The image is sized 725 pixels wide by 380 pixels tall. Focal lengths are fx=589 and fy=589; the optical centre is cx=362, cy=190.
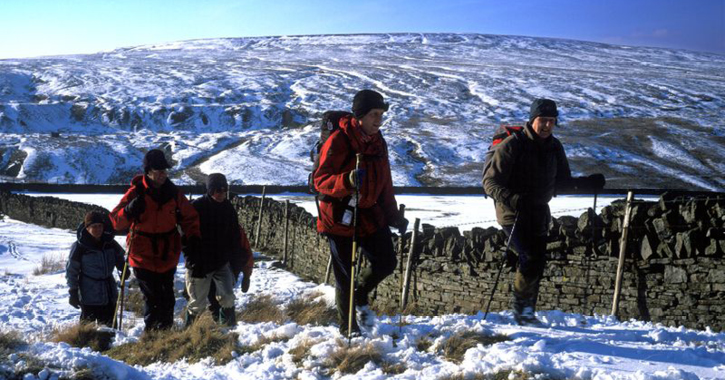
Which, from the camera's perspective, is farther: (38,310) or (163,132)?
(163,132)

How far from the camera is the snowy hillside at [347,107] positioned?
47875 mm

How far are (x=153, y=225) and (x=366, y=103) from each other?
8.70 feet

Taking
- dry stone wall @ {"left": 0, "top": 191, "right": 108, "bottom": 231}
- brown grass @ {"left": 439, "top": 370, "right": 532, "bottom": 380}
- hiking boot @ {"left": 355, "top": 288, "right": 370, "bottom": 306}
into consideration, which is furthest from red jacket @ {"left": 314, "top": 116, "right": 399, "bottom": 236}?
dry stone wall @ {"left": 0, "top": 191, "right": 108, "bottom": 231}

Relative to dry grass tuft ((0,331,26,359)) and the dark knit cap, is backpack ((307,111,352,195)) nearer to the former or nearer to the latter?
dry grass tuft ((0,331,26,359))

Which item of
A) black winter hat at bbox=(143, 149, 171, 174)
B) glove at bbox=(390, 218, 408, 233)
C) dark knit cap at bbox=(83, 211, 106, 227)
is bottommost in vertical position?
dark knit cap at bbox=(83, 211, 106, 227)

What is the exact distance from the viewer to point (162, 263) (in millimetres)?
5797

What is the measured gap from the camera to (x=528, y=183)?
5.05m

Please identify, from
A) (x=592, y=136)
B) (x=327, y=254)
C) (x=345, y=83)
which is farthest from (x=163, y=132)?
(x=327, y=254)

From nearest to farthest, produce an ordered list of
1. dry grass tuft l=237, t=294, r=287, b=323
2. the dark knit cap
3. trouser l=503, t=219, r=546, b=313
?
trouser l=503, t=219, r=546, b=313 → the dark knit cap → dry grass tuft l=237, t=294, r=287, b=323

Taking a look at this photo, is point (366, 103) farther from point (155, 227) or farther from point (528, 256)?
point (155, 227)

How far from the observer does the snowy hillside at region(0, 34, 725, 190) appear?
157ft

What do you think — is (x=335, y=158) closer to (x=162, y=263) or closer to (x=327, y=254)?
(x=162, y=263)

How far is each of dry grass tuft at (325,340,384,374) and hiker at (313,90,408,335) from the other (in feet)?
1.08

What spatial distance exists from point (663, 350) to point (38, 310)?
8809 mm
